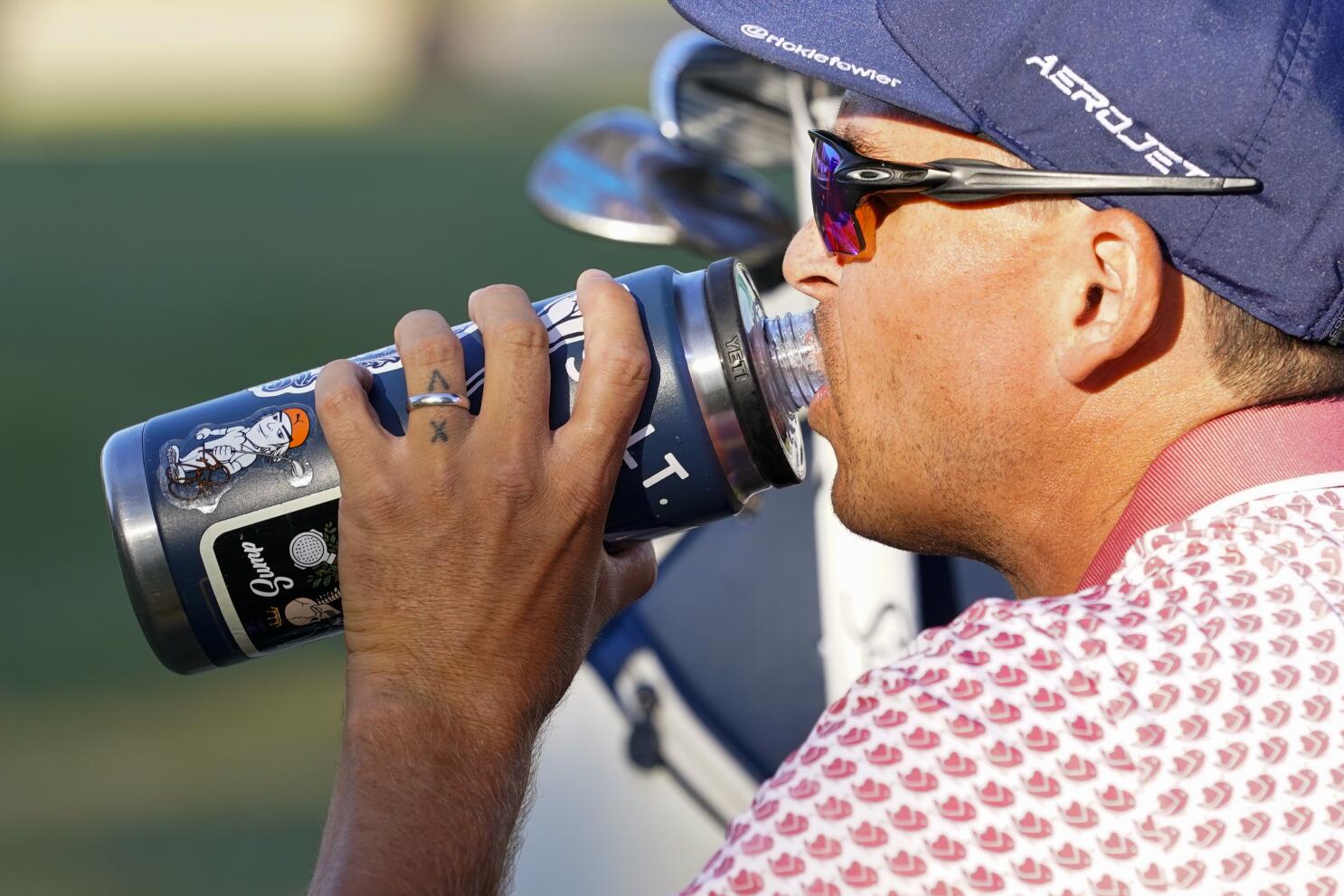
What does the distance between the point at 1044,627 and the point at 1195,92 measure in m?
0.49

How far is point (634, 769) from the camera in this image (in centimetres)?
305

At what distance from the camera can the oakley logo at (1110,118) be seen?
133 centimetres

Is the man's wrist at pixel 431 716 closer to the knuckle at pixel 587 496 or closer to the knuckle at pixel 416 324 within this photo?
the knuckle at pixel 587 496

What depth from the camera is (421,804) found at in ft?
4.52

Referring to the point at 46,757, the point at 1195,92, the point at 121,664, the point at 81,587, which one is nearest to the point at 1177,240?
the point at 1195,92

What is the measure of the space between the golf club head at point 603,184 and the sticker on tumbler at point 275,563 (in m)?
2.02

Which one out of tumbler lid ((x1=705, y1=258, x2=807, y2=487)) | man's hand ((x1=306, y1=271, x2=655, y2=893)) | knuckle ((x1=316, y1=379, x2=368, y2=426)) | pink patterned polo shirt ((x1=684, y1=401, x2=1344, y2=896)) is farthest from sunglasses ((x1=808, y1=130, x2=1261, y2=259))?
knuckle ((x1=316, y1=379, x2=368, y2=426))

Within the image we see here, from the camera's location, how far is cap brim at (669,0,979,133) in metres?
1.43

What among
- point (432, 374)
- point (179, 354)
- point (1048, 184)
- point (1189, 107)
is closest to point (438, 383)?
point (432, 374)

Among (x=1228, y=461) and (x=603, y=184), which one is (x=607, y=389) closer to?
(x=1228, y=461)

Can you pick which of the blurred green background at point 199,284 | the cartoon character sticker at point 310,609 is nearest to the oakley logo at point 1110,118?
the cartoon character sticker at point 310,609

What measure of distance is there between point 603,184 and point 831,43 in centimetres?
236

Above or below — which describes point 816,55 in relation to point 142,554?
above

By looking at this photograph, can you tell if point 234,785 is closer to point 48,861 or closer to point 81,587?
point 48,861
